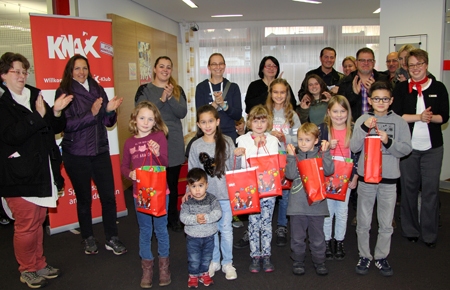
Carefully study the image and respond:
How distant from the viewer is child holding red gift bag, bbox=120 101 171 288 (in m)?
2.85

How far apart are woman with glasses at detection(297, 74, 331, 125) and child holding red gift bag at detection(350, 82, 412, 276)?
2.54 feet

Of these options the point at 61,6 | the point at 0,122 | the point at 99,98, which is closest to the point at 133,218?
the point at 99,98

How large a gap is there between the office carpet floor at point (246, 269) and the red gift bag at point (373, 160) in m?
0.80

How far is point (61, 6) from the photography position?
178 inches

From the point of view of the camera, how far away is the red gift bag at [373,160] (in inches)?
107

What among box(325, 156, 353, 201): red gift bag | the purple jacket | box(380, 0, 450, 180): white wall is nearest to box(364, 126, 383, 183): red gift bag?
box(325, 156, 353, 201): red gift bag

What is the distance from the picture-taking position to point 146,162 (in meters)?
2.89

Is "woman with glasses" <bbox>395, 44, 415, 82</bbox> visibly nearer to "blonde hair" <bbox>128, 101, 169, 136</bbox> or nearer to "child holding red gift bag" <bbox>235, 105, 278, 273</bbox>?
"child holding red gift bag" <bbox>235, 105, 278, 273</bbox>

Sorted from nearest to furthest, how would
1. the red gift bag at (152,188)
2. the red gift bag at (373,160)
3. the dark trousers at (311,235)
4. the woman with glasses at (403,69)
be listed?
1. the red gift bag at (152,188)
2. the red gift bag at (373,160)
3. the dark trousers at (311,235)
4. the woman with glasses at (403,69)

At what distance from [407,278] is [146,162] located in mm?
A: 2146

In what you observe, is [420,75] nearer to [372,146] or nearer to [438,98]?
[438,98]

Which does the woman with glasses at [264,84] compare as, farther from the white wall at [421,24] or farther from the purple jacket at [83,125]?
the white wall at [421,24]

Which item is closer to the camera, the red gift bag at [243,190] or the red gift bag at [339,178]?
the red gift bag at [243,190]

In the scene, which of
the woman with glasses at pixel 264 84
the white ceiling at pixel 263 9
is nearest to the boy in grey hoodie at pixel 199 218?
the woman with glasses at pixel 264 84
